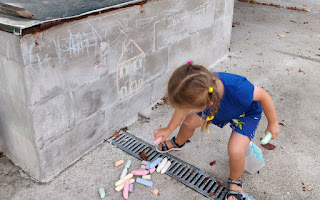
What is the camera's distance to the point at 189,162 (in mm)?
2750

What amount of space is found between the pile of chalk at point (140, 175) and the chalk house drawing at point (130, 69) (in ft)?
2.33

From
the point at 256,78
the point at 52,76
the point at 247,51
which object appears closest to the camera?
the point at 52,76

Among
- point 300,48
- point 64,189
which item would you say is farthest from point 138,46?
point 300,48

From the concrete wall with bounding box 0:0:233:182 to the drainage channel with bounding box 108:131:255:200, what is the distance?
19 cm

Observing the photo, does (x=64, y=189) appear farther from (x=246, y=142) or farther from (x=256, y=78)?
(x=256, y=78)

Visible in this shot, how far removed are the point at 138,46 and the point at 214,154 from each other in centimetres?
125

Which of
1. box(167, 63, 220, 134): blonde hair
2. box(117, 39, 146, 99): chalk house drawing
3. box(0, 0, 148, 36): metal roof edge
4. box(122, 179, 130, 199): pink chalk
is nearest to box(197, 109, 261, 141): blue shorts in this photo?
box(167, 63, 220, 134): blonde hair

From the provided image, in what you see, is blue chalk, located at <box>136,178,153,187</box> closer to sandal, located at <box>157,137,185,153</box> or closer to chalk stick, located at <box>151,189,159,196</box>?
chalk stick, located at <box>151,189,159,196</box>

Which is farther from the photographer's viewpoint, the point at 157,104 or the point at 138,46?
the point at 157,104

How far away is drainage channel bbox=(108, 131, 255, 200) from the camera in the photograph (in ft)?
8.02

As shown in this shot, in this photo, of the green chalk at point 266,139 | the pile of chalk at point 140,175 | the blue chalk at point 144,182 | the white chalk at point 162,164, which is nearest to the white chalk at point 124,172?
the pile of chalk at point 140,175

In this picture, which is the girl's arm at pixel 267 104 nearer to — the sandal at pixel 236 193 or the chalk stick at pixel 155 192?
the sandal at pixel 236 193

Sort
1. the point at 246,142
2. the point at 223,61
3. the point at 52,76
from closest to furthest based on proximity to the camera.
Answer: the point at 52,76
the point at 246,142
the point at 223,61

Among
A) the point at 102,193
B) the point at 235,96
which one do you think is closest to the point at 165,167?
the point at 102,193
